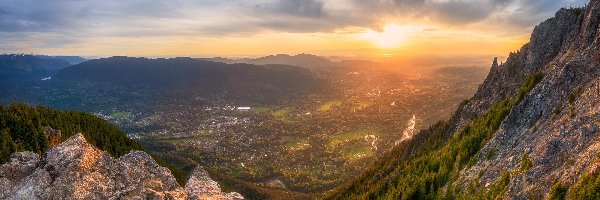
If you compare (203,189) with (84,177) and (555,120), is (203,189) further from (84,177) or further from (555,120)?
(555,120)

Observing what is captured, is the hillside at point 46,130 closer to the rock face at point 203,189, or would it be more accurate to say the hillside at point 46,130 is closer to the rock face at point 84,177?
the rock face at point 84,177

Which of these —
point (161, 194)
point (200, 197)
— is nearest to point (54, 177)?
point (161, 194)

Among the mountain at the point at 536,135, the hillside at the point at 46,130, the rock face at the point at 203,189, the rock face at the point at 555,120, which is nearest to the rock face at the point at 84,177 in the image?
the rock face at the point at 203,189

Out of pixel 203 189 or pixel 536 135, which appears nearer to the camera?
pixel 203 189

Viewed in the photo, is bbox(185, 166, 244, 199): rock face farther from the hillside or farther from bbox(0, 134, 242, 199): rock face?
the hillside

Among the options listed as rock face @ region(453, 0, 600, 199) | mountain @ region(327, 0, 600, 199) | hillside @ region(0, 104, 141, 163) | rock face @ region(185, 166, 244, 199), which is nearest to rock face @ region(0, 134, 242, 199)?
rock face @ region(185, 166, 244, 199)

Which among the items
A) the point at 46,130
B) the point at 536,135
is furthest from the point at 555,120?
the point at 46,130
